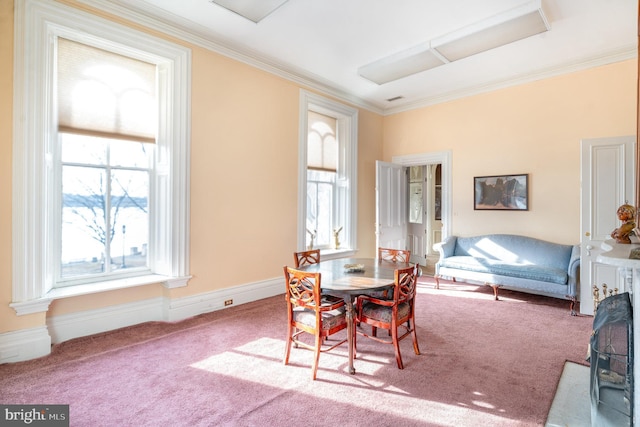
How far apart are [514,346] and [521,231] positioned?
104 inches

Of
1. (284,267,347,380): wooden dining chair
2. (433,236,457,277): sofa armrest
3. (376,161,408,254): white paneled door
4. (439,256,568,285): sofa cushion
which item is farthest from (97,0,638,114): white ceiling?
(439,256,568,285): sofa cushion

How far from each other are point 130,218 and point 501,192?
5499 mm

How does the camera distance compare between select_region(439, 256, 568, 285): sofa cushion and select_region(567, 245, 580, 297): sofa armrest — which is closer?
select_region(567, 245, 580, 297): sofa armrest

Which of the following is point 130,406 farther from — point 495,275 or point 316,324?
point 495,275

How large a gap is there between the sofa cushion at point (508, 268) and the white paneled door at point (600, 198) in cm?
29

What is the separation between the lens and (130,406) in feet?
6.98

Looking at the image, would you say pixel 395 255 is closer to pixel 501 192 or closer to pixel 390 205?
pixel 390 205

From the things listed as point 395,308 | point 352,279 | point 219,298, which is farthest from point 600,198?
point 219,298

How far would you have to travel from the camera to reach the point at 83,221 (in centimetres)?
332

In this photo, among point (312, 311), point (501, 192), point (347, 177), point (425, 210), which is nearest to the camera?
point (312, 311)

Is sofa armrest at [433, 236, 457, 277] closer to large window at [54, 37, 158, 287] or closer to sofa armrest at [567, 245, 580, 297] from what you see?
sofa armrest at [567, 245, 580, 297]

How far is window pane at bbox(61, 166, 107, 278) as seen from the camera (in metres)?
3.22

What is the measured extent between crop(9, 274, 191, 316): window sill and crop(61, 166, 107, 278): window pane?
23cm

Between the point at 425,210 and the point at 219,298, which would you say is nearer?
the point at 219,298
